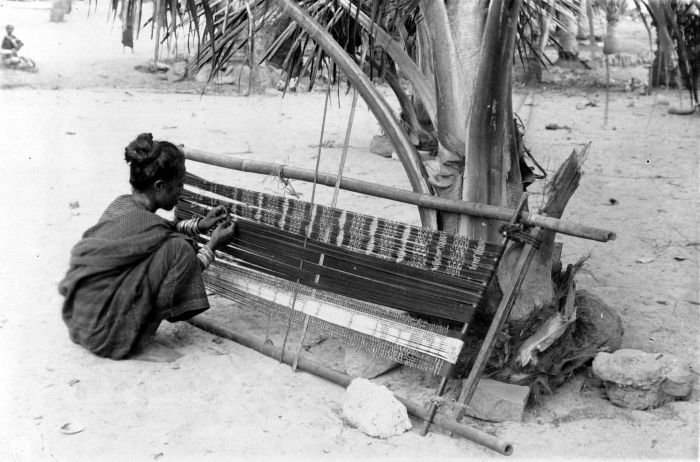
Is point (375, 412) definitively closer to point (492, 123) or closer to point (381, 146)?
point (492, 123)

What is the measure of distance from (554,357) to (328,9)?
2544mm

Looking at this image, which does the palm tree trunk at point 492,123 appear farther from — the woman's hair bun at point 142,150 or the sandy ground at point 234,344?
the woman's hair bun at point 142,150

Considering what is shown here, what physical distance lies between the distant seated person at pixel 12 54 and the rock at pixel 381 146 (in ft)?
21.6

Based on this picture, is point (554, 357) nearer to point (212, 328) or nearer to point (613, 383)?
point (613, 383)

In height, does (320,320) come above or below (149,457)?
above

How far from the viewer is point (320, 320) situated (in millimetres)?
3246

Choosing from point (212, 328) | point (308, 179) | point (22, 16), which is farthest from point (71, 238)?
point (22, 16)

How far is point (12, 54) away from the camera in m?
11.5

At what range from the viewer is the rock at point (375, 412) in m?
2.73

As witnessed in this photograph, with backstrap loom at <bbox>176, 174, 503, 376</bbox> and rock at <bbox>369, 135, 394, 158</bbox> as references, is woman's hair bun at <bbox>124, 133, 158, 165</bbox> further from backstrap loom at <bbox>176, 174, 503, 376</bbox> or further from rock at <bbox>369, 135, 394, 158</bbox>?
rock at <bbox>369, 135, 394, 158</bbox>

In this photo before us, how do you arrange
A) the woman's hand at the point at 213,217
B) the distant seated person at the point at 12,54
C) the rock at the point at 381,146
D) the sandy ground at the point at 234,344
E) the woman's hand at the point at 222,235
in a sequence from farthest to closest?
the distant seated person at the point at 12,54
the rock at the point at 381,146
the woman's hand at the point at 213,217
the woman's hand at the point at 222,235
the sandy ground at the point at 234,344

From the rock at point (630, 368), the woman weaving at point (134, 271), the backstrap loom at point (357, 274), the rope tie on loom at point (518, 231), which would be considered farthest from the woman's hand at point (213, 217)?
the rock at point (630, 368)

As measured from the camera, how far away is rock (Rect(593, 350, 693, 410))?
297 cm

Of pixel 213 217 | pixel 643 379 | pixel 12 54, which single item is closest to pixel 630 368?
pixel 643 379
